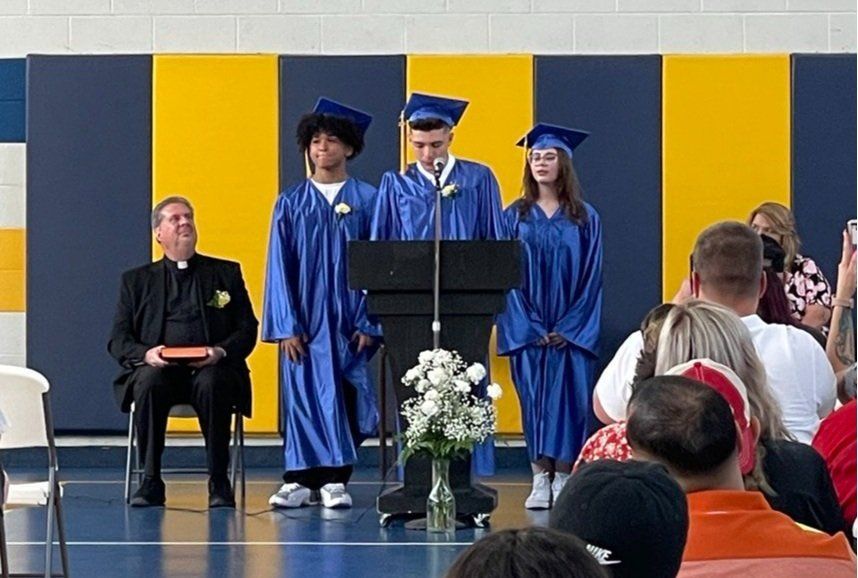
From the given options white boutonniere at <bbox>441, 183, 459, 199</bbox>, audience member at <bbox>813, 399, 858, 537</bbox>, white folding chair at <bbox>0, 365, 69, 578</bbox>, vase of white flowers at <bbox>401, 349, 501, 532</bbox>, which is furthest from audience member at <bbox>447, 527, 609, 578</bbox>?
white boutonniere at <bbox>441, 183, 459, 199</bbox>

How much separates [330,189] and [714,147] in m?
2.18

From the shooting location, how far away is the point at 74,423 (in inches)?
310

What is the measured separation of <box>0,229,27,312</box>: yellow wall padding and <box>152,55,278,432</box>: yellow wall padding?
0.73m

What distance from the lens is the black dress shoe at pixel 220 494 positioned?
648cm

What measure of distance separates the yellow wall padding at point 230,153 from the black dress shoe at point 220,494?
1.40m

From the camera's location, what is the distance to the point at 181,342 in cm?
671

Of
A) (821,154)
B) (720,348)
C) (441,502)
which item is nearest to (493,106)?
(821,154)

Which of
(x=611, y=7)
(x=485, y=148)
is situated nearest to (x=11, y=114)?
(x=485, y=148)

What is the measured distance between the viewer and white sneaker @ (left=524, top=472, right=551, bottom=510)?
21.2ft

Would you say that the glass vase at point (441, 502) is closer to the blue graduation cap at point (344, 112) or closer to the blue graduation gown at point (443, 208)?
the blue graduation gown at point (443, 208)

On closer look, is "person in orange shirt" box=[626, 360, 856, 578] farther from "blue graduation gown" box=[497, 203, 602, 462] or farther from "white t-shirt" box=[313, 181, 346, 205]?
"blue graduation gown" box=[497, 203, 602, 462]

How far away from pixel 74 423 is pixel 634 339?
513 cm

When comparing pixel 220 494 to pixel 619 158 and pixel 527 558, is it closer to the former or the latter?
pixel 619 158

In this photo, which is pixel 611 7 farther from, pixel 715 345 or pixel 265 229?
pixel 715 345
